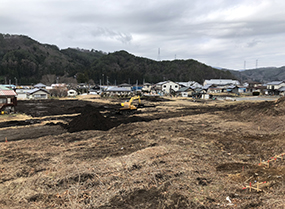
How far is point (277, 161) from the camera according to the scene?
299 inches

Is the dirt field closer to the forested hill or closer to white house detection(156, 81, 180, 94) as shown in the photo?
white house detection(156, 81, 180, 94)

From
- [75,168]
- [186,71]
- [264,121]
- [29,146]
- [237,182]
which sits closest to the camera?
[237,182]

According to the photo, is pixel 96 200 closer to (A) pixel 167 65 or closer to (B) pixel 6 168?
(B) pixel 6 168

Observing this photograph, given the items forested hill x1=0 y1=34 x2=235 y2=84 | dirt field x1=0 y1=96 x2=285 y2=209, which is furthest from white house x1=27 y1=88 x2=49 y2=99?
forested hill x1=0 y1=34 x2=235 y2=84

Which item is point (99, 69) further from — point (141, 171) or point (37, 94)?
point (141, 171)

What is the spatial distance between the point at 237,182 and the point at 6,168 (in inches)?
346

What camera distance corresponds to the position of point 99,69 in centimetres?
11906

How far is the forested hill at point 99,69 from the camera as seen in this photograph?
10112cm

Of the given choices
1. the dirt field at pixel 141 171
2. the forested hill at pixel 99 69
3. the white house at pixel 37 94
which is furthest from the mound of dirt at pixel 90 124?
the forested hill at pixel 99 69

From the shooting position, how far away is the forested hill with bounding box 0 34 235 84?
332 ft

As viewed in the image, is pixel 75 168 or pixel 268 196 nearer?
pixel 268 196

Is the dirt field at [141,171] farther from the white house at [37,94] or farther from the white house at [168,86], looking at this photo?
the white house at [168,86]

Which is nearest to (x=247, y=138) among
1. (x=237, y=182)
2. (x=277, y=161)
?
(x=277, y=161)

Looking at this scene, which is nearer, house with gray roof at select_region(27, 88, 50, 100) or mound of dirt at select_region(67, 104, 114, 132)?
mound of dirt at select_region(67, 104, 114, 132)
